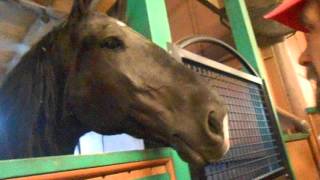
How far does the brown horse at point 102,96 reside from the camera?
A: 698mm

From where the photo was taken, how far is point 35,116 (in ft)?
3.06

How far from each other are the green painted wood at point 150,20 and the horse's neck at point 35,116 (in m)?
0.30

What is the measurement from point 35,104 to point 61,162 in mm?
484

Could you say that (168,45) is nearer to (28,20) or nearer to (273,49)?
(28,20)

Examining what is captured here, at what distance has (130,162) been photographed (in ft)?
2.18

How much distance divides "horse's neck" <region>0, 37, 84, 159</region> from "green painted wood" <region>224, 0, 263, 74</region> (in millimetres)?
1171

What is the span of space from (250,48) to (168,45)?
38.3 inches

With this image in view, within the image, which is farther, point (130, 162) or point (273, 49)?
point (273, 49)

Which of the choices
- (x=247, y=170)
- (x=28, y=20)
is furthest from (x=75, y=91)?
(x=28, y=20)

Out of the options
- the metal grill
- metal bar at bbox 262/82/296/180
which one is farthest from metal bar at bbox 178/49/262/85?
metal bar at bbox 262/82/296/180

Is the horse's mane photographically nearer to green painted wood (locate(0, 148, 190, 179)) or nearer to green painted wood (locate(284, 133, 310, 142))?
green painted wood (locate(0, 148, 190, 179))

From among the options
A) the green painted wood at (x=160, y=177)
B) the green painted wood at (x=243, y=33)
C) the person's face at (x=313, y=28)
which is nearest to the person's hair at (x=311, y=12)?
the person's face at (x=313, y=28)

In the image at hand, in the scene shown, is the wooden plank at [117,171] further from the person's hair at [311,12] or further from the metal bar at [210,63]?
the person's hair at [311,12]

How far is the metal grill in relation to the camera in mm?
1000
